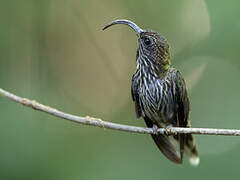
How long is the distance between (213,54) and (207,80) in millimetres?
606

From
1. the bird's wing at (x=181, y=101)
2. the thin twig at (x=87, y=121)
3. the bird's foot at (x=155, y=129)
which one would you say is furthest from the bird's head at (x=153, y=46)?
the thin twig at (x=87, y=121)

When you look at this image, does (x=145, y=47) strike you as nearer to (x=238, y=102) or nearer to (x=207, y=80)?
(x=238, y=102)

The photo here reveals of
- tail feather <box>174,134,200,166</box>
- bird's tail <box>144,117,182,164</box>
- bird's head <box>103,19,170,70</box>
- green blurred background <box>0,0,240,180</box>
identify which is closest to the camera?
bird's head <box>103,19,170,70</box>

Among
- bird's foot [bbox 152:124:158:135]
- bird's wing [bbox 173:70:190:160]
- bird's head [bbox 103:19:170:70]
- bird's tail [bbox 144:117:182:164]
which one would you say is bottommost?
bird's tail [bbox 144:117:182:164]

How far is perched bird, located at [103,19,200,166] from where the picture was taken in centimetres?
→ 422

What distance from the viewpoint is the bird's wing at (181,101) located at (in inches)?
168

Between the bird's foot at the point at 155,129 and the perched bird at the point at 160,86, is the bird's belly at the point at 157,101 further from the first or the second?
the bird's foot at the point at 155,129

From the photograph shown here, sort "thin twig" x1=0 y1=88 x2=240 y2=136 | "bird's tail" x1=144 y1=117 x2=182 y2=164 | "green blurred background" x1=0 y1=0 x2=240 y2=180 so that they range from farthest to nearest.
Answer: "green blurred background" x1=0 y1=0 x2=240 y2=180
"bird's tail" x1=144 y1=117 x2=182 y2=164
"thin twig" x1=0 y1=88 x2=240 y2=136

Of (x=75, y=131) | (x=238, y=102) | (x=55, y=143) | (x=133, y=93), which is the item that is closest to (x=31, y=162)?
(x=55, y=143)

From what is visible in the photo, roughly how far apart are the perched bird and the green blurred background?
1.51 metres

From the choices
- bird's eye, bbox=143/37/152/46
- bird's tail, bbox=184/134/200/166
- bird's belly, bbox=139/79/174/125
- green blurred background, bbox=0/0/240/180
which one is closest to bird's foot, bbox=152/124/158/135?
bird's belly, bbox=139/79/174/125

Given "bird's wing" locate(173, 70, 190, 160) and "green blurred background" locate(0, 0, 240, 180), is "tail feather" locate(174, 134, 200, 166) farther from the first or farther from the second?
"green blurred background" locate(0, 0, 240, 180)

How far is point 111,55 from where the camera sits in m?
8.40

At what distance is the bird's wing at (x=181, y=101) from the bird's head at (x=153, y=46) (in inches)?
8.3
